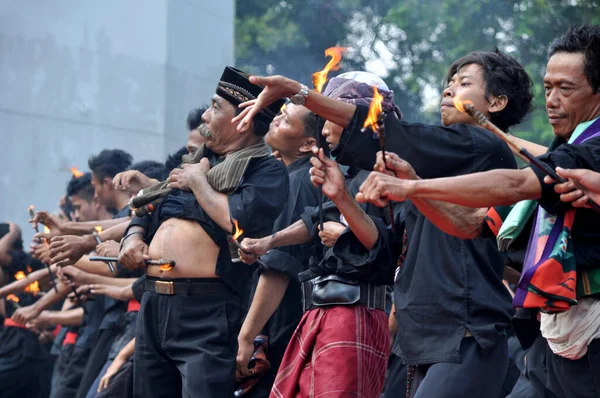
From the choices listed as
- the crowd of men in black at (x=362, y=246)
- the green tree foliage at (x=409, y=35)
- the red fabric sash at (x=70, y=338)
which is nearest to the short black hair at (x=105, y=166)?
the crowd of men in black at (x=362, y=246)

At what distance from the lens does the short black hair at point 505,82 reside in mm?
4234

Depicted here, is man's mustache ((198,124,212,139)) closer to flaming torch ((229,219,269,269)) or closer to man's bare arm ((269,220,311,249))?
flaming torch ((229,219,269,269))

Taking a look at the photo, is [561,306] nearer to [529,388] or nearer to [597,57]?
[597,57]

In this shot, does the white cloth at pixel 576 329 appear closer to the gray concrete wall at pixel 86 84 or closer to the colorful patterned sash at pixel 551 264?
the colorful patterned sash at pixel 551 264

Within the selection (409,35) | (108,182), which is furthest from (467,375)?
(409,35)

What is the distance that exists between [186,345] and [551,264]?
7.75 feet

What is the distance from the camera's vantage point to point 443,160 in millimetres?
3648

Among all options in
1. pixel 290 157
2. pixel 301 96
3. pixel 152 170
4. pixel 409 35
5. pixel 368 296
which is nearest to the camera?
pixel 301 96

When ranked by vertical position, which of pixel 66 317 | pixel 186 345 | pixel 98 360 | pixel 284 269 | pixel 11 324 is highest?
pixel 284 269

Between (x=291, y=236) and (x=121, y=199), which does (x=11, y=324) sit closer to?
(x=121, y=199)

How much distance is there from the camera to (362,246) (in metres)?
4.36

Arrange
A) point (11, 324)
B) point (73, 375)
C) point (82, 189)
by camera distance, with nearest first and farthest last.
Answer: point (73, 375) → point (82, 189) → point (11, 324)

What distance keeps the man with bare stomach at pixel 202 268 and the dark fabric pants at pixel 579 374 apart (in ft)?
6.52

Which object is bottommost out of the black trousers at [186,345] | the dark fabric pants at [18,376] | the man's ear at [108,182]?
the dark fabric pants at [18,376]
